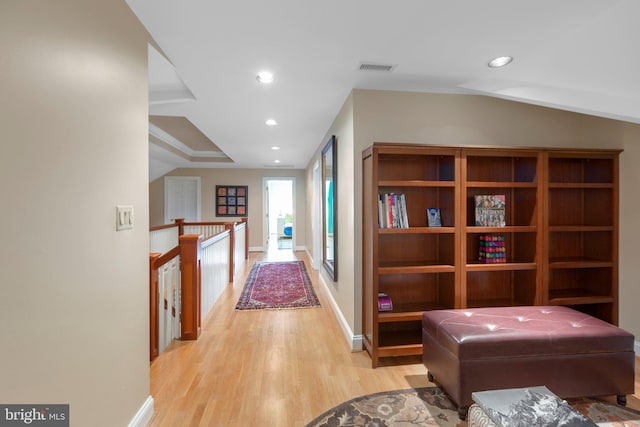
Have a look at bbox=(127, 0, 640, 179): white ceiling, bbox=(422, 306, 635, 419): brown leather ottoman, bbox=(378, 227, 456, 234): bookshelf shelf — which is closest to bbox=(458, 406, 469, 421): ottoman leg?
bbox=(422, 306, 635, 419): brown leather ottoman

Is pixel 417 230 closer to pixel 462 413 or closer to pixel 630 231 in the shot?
pixel 462 413

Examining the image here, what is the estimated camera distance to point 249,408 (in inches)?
75.2

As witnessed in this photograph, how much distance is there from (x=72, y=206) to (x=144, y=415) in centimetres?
133

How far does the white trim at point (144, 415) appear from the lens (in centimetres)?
164

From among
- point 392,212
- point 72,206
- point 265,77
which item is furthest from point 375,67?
point 72,206

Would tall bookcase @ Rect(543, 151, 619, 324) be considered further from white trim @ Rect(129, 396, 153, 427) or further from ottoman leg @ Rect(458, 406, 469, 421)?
white trim @ Rect(129, 396, 153, 427)

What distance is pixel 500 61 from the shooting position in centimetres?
218

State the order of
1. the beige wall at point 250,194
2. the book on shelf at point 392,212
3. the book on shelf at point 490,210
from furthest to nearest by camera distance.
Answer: the beige wall at point 250,194
the book on shelf at point 490,210
the book on shelf at point 392,212

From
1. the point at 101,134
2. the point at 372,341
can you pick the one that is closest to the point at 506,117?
the point at 372,341

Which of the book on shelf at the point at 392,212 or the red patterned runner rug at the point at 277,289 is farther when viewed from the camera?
the red patterned runner rug at the point at 277,289

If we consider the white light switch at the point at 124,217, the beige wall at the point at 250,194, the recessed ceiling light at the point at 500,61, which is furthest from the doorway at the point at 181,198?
the recessed ceiling light at the point at 500,61

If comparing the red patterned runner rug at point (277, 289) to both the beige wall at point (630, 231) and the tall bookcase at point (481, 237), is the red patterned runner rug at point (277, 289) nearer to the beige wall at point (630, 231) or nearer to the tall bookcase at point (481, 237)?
the tall bookcase at point (481, 237)

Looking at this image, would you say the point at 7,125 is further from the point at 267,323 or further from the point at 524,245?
the point at 524,245

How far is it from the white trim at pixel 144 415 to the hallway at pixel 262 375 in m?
0.05
